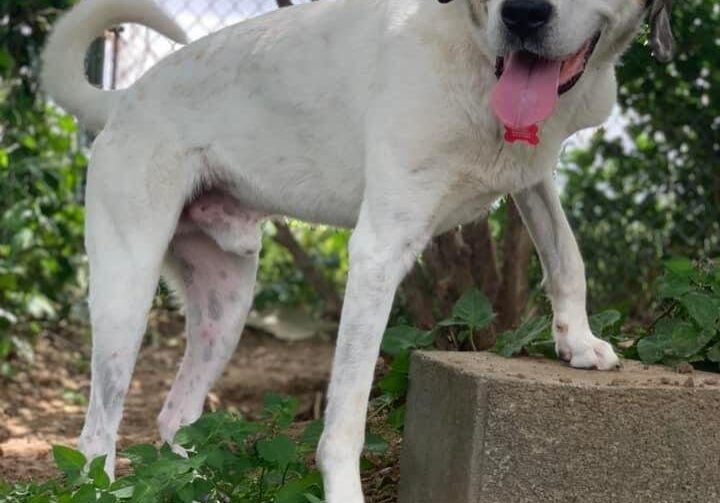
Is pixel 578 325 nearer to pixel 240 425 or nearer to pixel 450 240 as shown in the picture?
pixel 240 425

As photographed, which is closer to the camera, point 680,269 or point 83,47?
point 680,269

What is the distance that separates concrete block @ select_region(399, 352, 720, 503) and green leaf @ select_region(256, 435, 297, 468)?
16.8 inches

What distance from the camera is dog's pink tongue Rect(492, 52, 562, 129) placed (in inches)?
112

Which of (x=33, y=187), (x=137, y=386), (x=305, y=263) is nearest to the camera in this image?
(x=305, y=263)

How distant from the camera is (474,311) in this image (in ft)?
11.9

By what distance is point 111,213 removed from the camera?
3.53m

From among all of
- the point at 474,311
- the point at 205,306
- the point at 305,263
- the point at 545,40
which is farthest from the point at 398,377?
the point at 305,263

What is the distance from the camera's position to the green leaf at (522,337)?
3.36 meters

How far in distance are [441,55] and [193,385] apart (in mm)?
1337

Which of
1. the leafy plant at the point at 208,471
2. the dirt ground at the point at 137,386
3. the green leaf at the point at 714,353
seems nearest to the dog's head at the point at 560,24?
the green leaf at the point at 714,353

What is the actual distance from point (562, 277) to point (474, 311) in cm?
38

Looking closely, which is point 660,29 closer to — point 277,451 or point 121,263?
point 277,451

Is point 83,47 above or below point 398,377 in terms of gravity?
above

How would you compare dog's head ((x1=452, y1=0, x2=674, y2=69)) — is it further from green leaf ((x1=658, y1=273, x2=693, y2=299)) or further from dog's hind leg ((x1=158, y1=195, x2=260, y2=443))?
dog's hind leg ((x1=158, y1=195, x2=260, y2=443))
